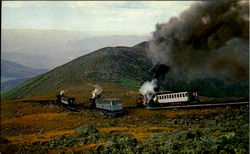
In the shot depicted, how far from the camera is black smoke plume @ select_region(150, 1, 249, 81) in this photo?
13.3m

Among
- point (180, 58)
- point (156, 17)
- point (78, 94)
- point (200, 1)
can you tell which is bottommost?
point (78, 94)

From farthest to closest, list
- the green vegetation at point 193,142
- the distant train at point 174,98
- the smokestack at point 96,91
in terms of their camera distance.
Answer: the distant train at point 174,98 < the smokestack at point 96,91 < the green vegetation at point 193,142

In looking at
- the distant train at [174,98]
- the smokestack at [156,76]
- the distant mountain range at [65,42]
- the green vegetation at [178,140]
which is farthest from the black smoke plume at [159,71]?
the distant train at [174,98]

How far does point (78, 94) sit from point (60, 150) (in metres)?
3.87

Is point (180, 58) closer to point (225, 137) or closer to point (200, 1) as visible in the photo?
point (200, 1)

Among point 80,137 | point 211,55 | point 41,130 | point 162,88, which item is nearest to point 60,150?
point 80,137

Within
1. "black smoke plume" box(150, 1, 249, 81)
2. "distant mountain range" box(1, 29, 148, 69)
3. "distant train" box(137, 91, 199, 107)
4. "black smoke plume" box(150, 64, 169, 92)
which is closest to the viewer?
"distant mountain range" box(1, 29, 148, 69)

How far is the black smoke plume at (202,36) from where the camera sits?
13344 mm

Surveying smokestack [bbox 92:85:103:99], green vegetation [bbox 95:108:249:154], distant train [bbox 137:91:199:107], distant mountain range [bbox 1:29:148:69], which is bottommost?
green vegetation [bbox 95:108:249:154]

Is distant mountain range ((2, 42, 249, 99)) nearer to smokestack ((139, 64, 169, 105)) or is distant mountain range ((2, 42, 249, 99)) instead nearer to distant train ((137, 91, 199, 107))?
smokestack ((139, 64, 169, 105))

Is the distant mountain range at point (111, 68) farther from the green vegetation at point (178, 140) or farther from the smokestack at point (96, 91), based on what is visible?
the green vegetation at point (178, 140)

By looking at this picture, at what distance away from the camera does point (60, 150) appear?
11.8 metres

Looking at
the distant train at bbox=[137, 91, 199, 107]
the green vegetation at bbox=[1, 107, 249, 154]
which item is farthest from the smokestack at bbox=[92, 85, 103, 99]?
the distant train at bbox=[137, 91, 199, 107]

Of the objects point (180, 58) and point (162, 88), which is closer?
point (180, 58)
